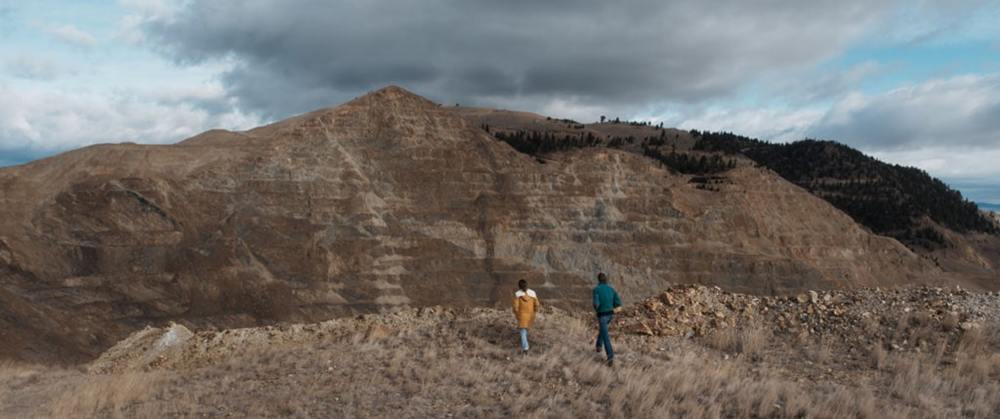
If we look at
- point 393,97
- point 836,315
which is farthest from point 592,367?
point 393,97

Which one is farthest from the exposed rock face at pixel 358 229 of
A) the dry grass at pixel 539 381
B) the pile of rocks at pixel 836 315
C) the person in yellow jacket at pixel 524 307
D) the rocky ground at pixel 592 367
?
the person in yellow jacket at pixel 524 307

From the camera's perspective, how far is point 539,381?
1010cm

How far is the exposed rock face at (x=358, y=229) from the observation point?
25609 millimetres

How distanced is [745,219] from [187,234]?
23.8 m

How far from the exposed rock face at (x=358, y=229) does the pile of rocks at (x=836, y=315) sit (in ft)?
45.4

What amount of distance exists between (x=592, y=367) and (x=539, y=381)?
2.63ft

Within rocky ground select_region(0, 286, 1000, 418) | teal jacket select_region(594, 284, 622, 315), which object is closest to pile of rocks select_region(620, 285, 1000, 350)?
rocky ground select_region(0, 286, 1000, 418)

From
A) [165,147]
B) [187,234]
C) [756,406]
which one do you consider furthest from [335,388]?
[165,147]

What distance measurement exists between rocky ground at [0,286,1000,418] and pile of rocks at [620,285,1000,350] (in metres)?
0.04

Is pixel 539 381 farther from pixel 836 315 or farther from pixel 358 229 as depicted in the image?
pixel 358 229

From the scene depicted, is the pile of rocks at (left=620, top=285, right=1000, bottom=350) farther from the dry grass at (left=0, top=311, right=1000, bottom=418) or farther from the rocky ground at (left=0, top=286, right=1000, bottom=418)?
the dry grass at (left=0, top=311, right=1000, bottom=418)

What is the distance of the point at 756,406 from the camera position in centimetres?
880

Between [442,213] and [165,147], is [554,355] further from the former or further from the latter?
[165,147]

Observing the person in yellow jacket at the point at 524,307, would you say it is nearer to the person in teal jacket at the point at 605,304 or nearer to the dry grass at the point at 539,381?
the dry grass at the point at 539,381
